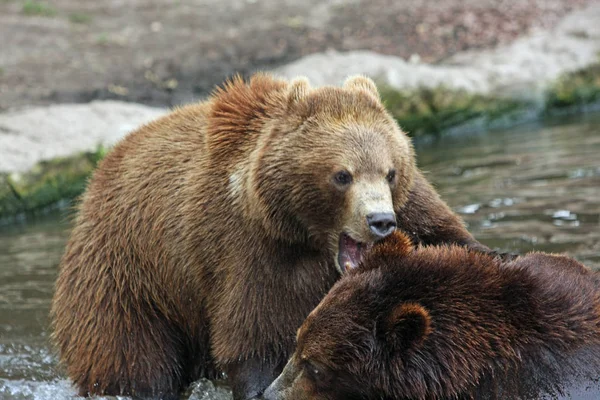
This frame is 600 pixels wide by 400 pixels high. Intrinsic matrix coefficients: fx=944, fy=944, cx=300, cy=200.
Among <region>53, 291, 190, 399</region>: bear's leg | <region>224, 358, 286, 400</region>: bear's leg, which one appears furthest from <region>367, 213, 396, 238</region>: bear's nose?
<region>53, 291, 190, 399</region>: bear's leg

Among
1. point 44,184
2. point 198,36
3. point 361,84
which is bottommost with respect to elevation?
point 44,184

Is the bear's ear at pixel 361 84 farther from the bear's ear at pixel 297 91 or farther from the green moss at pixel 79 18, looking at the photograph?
the green moss at pixel 79 18

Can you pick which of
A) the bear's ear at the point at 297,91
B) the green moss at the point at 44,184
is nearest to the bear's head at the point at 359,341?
the bear's ear at the point at 297,91

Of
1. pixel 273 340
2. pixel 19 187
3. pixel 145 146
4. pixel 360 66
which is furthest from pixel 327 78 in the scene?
pixel 273 340

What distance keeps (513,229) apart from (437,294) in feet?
15.6

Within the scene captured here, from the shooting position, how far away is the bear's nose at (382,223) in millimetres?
5344

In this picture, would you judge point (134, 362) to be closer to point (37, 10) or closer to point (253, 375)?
point (253, 375)

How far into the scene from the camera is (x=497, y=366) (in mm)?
5082

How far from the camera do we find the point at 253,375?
19.7ft

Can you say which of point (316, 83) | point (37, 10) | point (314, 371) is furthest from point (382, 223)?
point (37, 10)

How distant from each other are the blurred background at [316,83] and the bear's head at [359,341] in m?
1.56

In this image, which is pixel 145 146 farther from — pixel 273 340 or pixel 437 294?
pixel 437 294

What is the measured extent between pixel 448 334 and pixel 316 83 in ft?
32.3

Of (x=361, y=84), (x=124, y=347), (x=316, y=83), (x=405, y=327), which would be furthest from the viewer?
(x=316, y=83)
